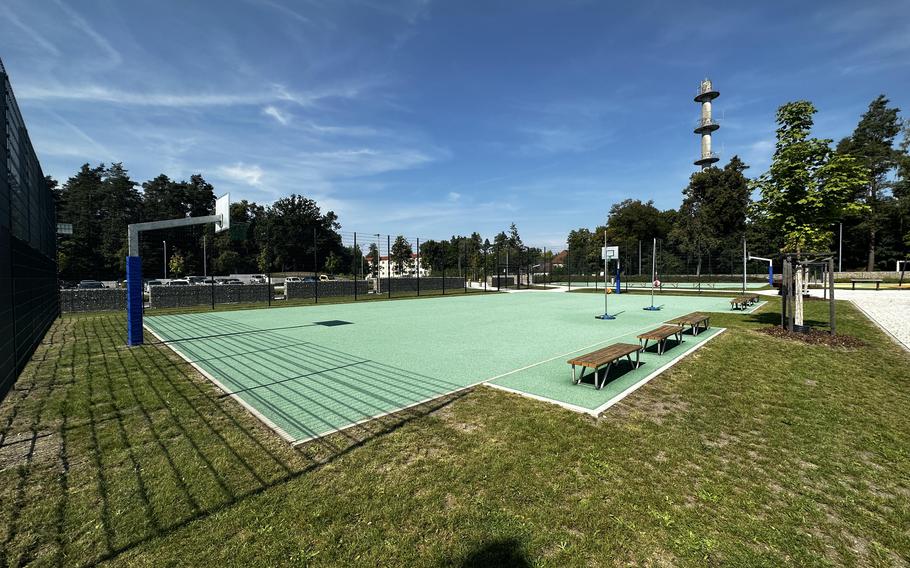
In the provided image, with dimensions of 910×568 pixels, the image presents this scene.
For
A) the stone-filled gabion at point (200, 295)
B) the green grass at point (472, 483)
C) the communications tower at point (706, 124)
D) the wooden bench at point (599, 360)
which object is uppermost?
the communications tower at point (706, 124)

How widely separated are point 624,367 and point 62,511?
7831mm

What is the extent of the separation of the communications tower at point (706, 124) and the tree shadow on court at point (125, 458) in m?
90.9

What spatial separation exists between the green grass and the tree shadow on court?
2 cm

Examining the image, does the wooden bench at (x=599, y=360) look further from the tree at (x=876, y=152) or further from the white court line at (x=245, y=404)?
the tree at (x=876, y=152)

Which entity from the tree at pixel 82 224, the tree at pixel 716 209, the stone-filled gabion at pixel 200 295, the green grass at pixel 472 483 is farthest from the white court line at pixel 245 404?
the tree at pixel 716 209

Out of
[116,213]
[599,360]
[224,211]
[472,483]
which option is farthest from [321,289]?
[116,213]

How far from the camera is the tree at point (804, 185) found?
30.4 ft

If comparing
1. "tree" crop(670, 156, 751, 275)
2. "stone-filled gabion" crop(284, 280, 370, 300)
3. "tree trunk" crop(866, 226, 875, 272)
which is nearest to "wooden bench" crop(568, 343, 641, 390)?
"stone-filled gabion" crop(284, 280, 370, 300)

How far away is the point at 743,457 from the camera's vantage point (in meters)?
3.89

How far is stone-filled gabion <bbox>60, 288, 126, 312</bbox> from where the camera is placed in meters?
18.6

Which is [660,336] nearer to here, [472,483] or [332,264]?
[472,483]

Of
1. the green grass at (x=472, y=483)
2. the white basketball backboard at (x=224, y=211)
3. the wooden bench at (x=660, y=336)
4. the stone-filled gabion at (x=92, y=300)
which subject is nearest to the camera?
the green grass at (x=472, y=483)

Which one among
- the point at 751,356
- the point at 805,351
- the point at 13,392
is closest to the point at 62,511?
the point at 13,392

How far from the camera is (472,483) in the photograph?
11.2 feet
